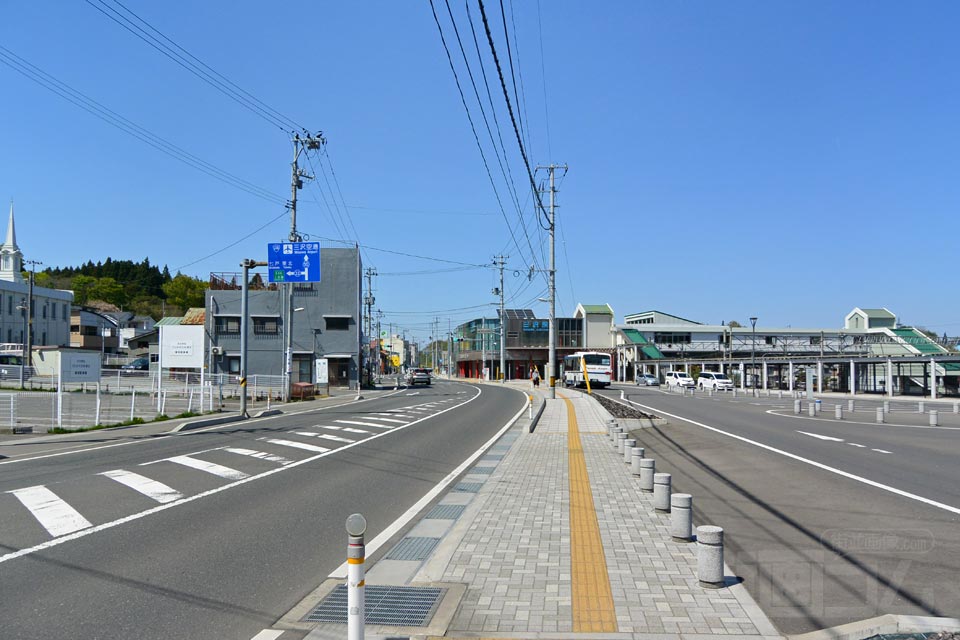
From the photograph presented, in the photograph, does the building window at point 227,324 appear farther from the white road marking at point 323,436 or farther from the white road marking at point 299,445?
the white road marking at point 299,445

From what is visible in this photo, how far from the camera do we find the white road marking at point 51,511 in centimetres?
825

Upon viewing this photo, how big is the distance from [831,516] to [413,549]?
231 inches

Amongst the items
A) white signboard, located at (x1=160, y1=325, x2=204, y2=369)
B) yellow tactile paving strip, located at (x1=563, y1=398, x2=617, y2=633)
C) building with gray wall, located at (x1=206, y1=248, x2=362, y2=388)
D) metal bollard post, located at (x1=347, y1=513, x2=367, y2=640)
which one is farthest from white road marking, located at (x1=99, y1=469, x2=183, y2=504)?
building with gray wall, located at (x1=206, y1=248, x2=362, y2=388)

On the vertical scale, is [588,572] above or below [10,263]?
below

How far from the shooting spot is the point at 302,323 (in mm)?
57250

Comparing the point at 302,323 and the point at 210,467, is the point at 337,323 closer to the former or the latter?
the point at 302,323

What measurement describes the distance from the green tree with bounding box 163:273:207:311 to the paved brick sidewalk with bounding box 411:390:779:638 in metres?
115

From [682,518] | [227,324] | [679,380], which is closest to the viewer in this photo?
[682,518]

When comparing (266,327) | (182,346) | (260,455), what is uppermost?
(266,327)

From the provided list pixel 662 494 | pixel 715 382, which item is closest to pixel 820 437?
pixel 662 494

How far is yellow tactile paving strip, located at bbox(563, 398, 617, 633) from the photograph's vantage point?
5.23m

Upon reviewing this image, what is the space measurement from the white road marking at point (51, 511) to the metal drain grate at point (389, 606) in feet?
13.7

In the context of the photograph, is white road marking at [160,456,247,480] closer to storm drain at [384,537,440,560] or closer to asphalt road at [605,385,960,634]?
storm drain at [384,537,440,560]

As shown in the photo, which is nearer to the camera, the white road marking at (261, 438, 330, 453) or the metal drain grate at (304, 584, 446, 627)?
the metal drain grate at (304, 584, 446, 627)
